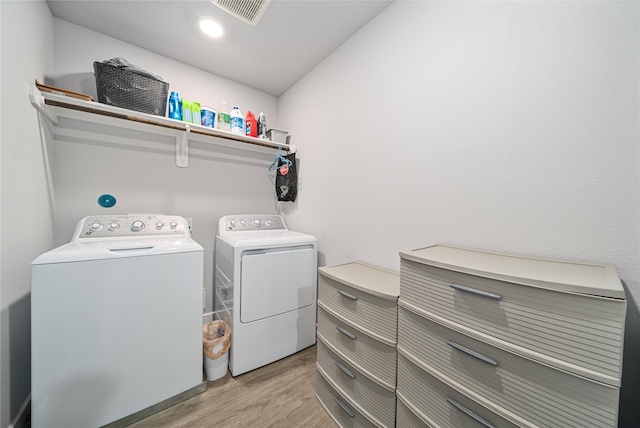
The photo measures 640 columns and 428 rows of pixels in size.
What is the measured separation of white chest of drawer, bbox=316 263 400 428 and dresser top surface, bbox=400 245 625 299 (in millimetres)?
304

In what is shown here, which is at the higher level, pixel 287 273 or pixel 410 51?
pixel 410 51

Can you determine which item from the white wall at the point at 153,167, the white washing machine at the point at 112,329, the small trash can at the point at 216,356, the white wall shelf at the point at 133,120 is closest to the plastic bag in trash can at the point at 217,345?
the small trash can at the point at 216,356

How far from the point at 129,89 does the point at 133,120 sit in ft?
0.75

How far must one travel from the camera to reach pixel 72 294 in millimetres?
1009

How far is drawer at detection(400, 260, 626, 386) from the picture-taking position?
0.51 m

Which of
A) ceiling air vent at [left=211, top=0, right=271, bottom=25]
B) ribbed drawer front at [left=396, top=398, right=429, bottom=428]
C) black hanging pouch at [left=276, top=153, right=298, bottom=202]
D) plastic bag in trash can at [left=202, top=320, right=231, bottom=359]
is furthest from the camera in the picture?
black hanging pouch at [left=276, top=153, right=298, bottom=202]

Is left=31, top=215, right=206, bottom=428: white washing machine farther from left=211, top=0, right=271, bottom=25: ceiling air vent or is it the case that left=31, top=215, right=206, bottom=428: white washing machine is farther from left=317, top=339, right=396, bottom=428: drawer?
left=211, top=0, right=271, bottom=25: ceiling air vent

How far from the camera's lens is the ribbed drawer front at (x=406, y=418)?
856 millimetres

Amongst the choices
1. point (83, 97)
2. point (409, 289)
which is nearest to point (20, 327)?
point (83, 97)

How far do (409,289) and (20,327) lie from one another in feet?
6.55

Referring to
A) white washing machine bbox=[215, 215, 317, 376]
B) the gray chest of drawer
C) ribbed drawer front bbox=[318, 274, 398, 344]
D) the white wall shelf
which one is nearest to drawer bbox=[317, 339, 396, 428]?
the gray chest of drawer

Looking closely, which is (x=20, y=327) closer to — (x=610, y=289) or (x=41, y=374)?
(x=41, y=374)

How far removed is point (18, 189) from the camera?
105cm

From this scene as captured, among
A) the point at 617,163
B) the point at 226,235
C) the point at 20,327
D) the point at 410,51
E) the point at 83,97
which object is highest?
the point at 410,51
